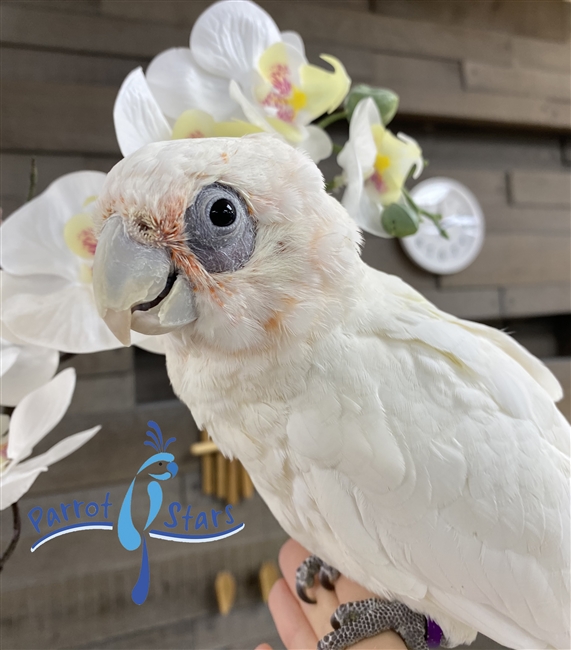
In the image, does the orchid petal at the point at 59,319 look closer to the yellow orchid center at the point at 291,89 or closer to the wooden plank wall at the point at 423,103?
the yellow orchid center at the point at 291,89

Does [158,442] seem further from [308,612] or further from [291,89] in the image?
[291,89]

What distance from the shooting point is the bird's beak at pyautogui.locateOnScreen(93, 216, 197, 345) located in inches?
13.9

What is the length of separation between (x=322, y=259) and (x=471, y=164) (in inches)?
58.5

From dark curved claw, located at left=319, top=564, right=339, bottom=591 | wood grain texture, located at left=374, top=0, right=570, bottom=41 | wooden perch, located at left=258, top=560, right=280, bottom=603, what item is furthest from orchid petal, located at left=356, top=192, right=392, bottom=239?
wood grain texture, located at left=374, top=0, right=570, bottom=41

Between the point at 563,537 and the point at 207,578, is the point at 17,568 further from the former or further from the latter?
the point at 563,537

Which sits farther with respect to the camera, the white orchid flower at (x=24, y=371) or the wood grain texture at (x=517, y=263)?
the wood grain texture at (x=517, y=263)

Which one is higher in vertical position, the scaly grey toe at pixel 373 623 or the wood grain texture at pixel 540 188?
the wood grain texture at pixel 540 188

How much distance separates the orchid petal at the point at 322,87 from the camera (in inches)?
19.6

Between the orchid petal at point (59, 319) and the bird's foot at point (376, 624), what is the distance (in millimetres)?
494

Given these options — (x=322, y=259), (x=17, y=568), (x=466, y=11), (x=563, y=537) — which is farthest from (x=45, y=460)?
(x=466, y=11)

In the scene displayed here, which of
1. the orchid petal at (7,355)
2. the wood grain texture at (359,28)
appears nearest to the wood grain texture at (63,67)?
the wood grain texture at (359,28)

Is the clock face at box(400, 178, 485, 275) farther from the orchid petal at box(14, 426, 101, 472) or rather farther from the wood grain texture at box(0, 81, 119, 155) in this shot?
the orchid petal at box(14, 426, 101, 472)

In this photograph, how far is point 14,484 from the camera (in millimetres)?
414

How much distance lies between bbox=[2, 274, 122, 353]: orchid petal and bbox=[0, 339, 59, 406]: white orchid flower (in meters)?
0.04
